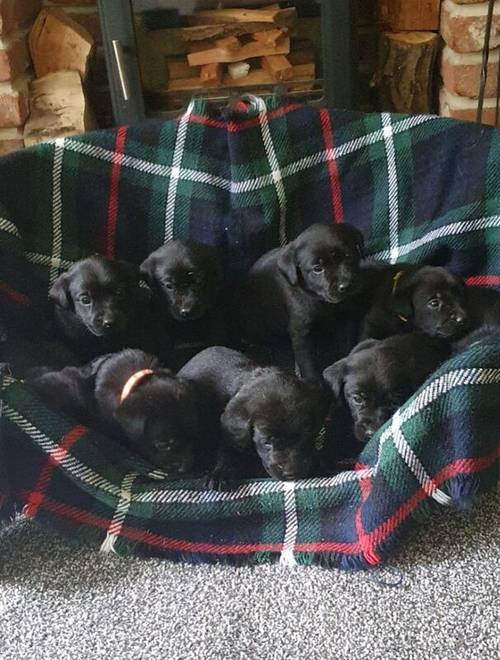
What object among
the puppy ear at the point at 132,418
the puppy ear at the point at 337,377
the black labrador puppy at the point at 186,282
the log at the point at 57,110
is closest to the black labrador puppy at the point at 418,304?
the puppy ear at the point at 337,377

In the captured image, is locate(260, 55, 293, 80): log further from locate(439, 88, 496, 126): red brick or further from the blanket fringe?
the blanket fringe

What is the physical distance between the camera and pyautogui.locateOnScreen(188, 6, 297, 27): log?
102 inches

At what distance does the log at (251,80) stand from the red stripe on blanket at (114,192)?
0.72 m

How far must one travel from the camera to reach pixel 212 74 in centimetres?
266

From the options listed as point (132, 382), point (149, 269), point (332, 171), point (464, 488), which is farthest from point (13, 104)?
point (464, 488)

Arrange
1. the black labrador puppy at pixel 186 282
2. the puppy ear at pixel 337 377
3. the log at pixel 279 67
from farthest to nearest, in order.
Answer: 1. the log at pixel 279 67
2. the black labrador puppy at pixel 186 282
3. the puppy ear at pixel 337 377

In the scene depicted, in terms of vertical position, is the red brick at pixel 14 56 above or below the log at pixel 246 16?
below

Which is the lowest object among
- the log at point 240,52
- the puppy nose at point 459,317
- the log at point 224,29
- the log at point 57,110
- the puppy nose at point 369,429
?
the puppy nose at point 369,429

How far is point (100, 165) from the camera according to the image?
202 cm

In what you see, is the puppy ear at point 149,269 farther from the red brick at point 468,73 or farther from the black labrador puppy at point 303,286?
the red brick at point 468,73

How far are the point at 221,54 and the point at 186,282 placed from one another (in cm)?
109

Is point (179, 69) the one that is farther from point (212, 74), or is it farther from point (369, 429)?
point (369, 429)

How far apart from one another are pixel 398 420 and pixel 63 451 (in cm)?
61

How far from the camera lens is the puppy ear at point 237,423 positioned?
4.93ft
